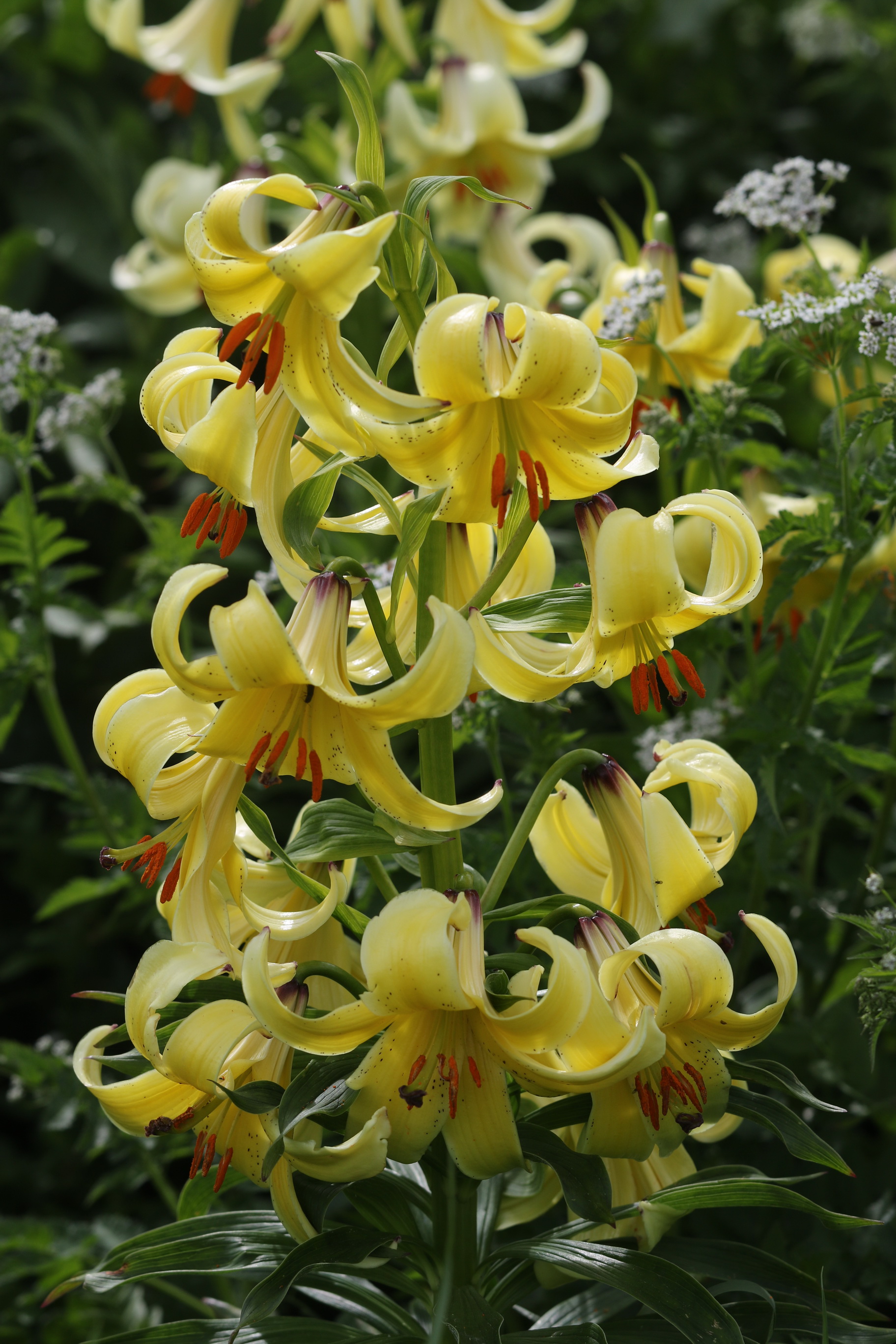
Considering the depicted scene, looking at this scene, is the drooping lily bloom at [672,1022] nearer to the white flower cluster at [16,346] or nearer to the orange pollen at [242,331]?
the orange pollen at [242,331]

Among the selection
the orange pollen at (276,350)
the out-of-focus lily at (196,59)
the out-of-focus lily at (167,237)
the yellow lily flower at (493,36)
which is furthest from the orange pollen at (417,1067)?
the yellow lily flower at (493,36)

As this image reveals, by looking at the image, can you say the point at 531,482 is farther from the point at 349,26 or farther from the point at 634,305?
the point at 349,26

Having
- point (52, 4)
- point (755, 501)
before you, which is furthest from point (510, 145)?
point (52, 4)

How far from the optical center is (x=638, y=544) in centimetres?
79

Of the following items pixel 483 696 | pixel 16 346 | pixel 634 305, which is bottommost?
pixel 483 696

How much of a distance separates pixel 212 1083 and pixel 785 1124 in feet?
1.34

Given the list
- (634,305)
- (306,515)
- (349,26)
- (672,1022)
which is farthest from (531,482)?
(349,26)

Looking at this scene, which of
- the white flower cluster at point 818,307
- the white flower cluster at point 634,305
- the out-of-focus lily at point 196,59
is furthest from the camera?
the out-of-focus lily at point 196,59

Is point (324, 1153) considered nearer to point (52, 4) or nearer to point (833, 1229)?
point (833, 1229)

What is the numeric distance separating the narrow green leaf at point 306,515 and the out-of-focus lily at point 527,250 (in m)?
0.84

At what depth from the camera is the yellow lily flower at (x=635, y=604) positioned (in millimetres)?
789

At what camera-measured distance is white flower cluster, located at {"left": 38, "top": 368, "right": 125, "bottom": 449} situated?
4.52 feet

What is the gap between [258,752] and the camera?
0.79 metres

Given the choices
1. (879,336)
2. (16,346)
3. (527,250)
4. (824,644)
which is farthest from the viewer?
(527,250)
